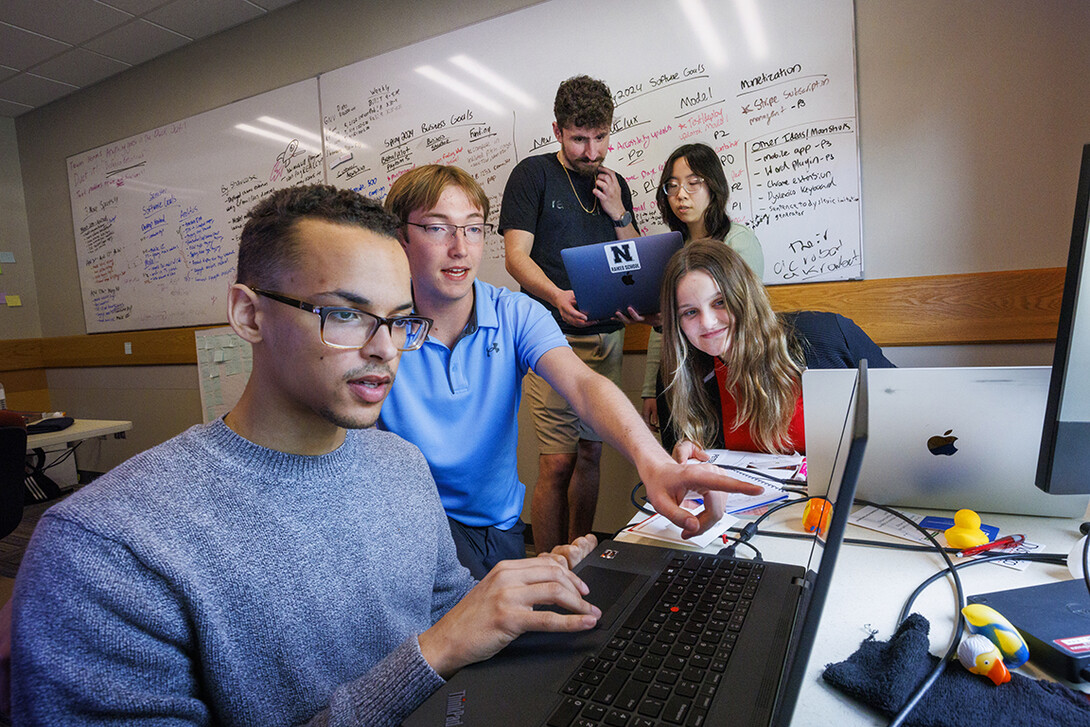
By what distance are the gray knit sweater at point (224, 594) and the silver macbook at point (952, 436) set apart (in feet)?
2.28

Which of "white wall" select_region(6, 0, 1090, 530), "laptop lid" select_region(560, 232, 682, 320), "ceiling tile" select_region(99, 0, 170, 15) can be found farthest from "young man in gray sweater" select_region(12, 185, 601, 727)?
"ceiling tile" select_region(99, 0, 170, 15)

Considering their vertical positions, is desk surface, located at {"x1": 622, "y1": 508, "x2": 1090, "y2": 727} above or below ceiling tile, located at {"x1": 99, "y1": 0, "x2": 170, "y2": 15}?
below

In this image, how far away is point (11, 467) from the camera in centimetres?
201

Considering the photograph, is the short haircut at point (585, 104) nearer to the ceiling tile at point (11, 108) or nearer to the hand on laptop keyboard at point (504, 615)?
the hand on laptop keyboard at point (504, 615)

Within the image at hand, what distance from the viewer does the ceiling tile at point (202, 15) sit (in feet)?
10.4

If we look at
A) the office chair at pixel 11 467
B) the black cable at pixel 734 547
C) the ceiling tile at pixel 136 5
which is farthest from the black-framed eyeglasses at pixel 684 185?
the ceiling tile at pixel 136 5

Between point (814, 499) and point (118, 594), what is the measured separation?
36.1 inches

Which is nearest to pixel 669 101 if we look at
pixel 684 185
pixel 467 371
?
pixel 684 185

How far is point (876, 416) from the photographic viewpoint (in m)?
0.94

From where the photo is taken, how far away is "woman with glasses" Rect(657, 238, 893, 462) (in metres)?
1.57

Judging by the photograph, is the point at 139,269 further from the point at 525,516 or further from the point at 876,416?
→ the point at 876,416

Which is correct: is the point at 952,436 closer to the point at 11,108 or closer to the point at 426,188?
the point at 426,188

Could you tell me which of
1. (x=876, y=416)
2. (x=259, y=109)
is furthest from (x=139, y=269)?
(x=876, y=416)

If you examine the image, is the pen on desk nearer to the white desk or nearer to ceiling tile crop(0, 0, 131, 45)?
the white desk
